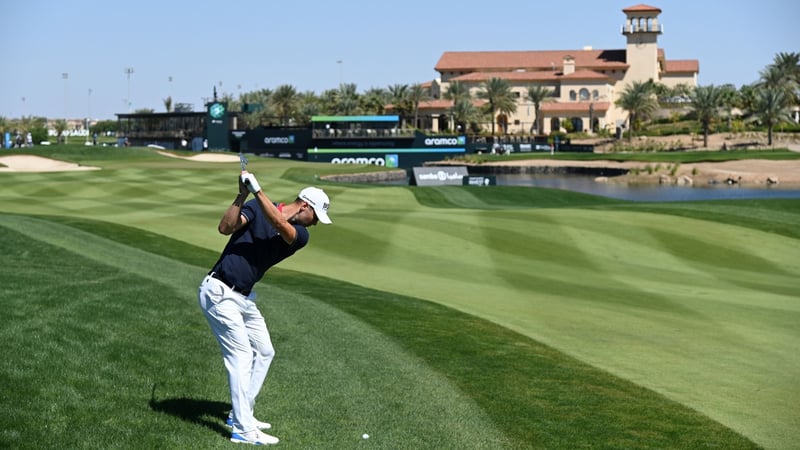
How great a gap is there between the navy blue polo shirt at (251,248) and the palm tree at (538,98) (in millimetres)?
148500

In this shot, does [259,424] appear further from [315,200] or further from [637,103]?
[637,103]

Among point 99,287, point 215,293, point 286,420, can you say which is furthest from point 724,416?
point 99,287

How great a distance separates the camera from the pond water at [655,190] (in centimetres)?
8081

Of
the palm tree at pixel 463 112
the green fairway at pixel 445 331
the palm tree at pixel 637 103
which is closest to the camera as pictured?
the green fairway at pixel 445 331

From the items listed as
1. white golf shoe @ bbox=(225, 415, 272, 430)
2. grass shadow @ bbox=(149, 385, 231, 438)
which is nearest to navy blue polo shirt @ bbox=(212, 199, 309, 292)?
white golf shoe @ bbox=(225, 415, 272, 430)

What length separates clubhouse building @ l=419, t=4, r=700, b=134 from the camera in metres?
162

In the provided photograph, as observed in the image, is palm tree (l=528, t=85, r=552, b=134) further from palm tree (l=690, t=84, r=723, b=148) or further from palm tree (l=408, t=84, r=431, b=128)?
palm tree (l=690, t=84, r=723, b=148)

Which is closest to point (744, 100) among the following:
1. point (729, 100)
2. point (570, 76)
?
point (729, 100)

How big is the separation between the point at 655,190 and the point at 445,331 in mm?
77149

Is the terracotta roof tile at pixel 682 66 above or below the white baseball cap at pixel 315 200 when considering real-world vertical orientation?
above

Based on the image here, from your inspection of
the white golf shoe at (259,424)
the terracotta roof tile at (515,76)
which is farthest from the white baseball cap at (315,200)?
the terracotta roof tile at (515,76)

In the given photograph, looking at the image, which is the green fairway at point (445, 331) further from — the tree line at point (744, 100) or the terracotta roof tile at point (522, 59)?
the terracotta roof tile at point (522, 59)

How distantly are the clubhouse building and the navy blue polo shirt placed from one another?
149 metres

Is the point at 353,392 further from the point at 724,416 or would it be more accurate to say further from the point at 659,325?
the point at 659,325
